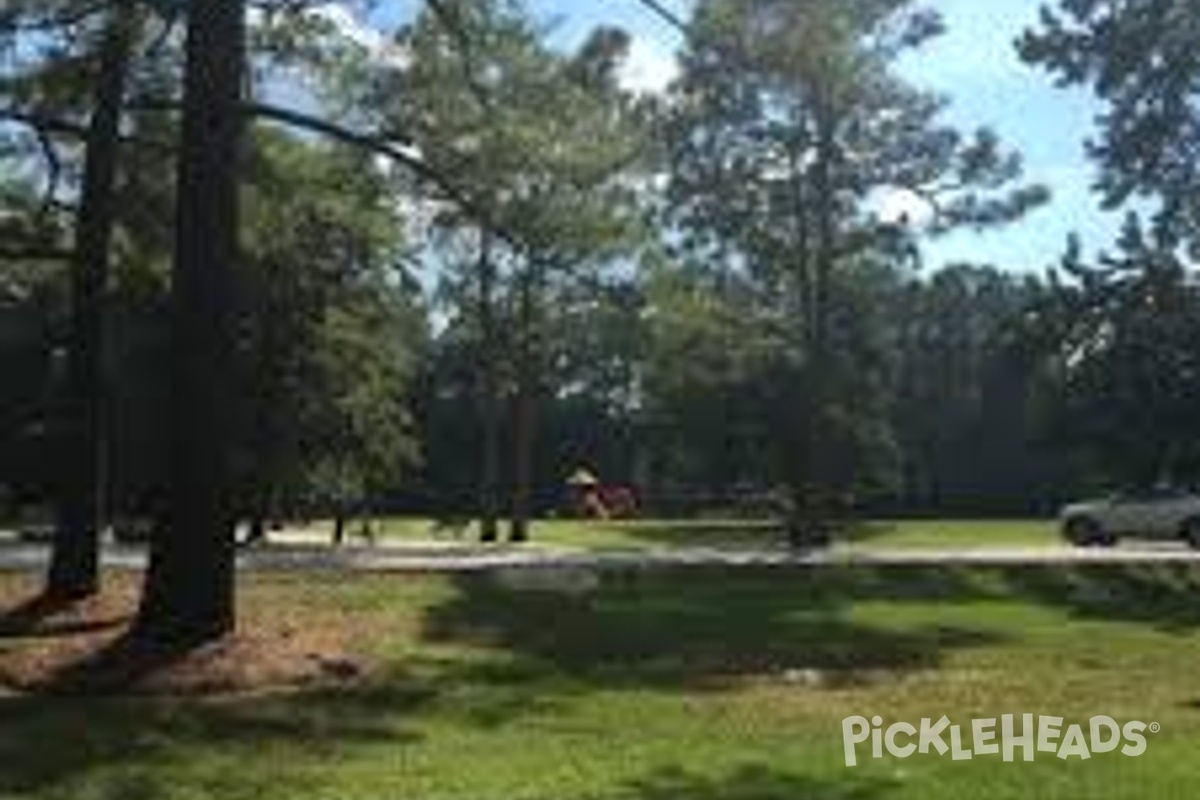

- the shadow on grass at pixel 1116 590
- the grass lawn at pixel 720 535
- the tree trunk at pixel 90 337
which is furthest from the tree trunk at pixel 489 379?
the tree trunk at pixel 90 337

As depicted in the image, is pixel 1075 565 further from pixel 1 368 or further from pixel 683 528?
pixel 683 528

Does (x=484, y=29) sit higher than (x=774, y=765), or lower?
higher

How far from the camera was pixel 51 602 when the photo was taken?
28.2 meters

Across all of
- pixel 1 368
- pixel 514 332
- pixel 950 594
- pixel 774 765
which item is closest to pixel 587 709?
pixel 774 765

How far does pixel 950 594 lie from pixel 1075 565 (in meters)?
4.50

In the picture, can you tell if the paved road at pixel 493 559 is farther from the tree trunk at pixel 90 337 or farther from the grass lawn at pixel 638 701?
the tree trunk at pixel 90 337

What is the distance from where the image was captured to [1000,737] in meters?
17.8

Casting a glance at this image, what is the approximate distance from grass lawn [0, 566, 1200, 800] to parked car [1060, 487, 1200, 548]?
24.3 metres

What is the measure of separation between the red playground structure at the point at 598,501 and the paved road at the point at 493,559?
4010 centimetres

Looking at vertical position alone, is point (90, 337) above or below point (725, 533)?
above

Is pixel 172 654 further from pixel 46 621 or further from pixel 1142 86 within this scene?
pixel 1142 86

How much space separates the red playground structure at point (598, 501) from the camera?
88062 millimetres

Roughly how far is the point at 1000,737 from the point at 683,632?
1066 centimetres

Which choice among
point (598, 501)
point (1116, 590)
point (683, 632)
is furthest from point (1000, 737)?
point (598, 501)
